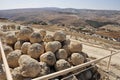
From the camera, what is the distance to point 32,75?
13.5 ft

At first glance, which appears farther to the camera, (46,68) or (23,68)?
(46,68)

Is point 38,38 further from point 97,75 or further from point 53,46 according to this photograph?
point 97,75

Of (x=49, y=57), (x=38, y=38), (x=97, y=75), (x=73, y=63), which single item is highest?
(x=38, y=38)

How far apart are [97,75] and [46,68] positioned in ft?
6.32

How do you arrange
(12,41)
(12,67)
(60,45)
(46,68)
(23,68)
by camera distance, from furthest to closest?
(12,41) → (60,45) → (12,67) → (46,68) → (23,68)

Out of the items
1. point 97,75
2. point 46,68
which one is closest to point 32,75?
point 46,68

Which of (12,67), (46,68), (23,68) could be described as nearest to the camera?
(23,68)

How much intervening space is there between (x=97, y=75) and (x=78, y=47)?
3.68 ft

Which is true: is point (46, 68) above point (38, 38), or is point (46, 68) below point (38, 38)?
below

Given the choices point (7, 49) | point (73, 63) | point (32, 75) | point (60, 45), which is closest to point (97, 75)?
point (73, 63)

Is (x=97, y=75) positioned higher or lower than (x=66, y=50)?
lower

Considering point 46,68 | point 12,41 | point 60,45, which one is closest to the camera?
point 46,68

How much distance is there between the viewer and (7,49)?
5.36 m

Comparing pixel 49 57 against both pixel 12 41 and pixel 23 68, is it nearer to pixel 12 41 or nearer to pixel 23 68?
pixel 23 68
